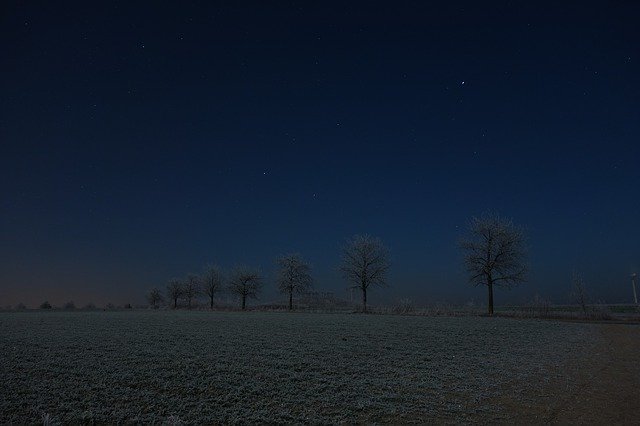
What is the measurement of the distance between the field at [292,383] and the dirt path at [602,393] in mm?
42

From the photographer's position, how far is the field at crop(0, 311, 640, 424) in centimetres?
712

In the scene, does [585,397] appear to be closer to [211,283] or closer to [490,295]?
[490,295]

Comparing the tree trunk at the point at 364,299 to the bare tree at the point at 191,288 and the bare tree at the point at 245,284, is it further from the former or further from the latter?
the bare tree at the point at 191,288

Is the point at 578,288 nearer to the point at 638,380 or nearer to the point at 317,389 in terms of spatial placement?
the point at 638,380

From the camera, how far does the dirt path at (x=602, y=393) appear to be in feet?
26.2

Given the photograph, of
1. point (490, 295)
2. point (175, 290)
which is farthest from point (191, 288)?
point (490, 295)

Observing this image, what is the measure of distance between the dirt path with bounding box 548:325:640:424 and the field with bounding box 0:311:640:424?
4cm

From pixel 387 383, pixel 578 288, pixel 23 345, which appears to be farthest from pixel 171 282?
pixel 387 383

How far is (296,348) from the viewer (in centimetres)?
1355

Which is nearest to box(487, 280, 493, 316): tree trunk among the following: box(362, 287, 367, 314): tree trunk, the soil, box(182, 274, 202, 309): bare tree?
box(362, 287, 367, 314): tree trunk

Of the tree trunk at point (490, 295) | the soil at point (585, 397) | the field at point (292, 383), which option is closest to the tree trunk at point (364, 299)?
the tree trunk at point (490, 295)

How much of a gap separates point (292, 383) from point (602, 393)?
25.5 ft

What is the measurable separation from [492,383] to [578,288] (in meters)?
50.1

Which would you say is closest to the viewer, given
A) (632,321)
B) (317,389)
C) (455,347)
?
(317,389)
